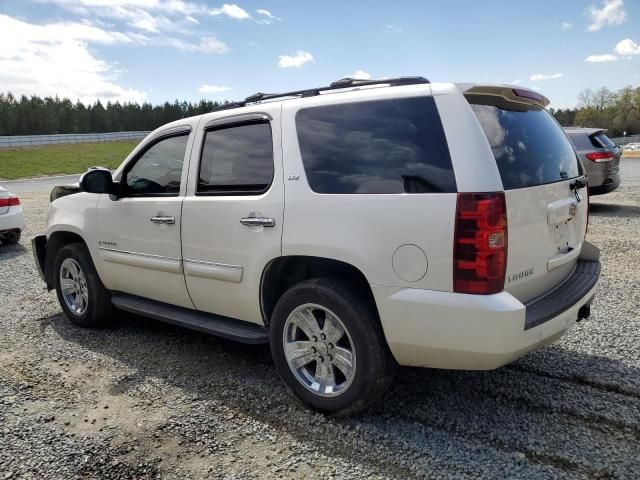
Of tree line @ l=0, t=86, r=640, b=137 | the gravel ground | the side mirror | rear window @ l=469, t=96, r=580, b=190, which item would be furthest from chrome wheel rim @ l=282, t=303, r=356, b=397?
tree line @ l=0, t=86, r=640, b=137

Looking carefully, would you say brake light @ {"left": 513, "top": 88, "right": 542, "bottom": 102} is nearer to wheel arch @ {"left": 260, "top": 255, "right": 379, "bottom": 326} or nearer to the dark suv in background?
wheel arch @ {"left": 260, "top": 255, "right": 379, "bottom": 326}

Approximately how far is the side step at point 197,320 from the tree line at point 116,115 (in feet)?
227

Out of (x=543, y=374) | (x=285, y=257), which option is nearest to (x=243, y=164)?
(x=285, y=257)

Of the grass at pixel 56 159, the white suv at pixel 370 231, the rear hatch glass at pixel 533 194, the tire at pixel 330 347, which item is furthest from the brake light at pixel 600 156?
the grass at pixel 56 159

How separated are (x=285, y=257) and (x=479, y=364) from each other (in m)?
1.32

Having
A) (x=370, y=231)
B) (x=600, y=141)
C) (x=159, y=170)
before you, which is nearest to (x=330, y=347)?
(x=370, y=231)

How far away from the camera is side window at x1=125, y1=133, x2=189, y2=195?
4059mm

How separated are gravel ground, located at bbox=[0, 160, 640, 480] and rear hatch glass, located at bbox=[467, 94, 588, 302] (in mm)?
801

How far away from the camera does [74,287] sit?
5.04 metres

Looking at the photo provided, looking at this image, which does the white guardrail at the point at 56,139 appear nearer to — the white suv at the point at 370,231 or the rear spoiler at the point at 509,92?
the white suv at the point at 370,231

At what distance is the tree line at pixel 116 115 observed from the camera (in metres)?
75.3

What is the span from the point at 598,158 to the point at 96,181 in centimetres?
983

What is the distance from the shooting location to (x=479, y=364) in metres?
2.74

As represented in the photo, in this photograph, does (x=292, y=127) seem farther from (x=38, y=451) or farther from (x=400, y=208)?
(x=38, y=451)
